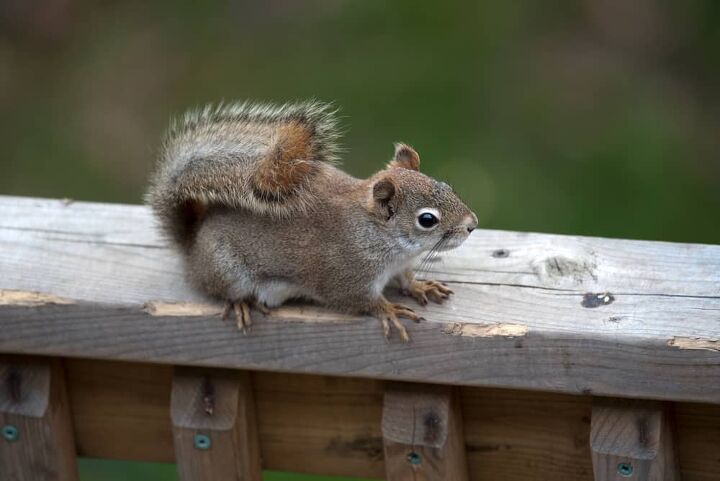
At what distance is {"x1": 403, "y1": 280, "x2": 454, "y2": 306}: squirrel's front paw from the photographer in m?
1.61

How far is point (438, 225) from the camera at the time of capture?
5.79 feet

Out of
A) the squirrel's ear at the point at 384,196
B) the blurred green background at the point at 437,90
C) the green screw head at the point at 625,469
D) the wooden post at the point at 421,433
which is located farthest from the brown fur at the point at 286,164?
the blurred green background at the point at 437,90

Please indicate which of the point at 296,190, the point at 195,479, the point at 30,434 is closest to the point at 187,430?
the point at 195,479

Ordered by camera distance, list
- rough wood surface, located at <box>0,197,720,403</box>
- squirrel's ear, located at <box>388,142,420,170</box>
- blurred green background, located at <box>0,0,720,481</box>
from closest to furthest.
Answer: rough wood surface, located at <box>0,197,720,403</box>, squirrel's ear, located at <box>388,142,420,170</box>, blurred green background, located at <box>0,0,720,481</box>

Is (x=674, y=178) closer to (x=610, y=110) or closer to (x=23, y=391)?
(x=610, y=110)

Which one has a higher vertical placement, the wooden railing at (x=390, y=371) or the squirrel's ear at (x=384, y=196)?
the squirrel's ear at (x=384, y=196)

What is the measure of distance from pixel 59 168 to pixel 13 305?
2.44 metres

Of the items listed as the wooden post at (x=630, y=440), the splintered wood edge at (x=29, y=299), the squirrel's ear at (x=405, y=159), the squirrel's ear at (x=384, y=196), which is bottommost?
the wooden post at (x=630, y=440)

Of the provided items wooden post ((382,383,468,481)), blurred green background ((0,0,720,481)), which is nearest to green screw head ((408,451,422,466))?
wooden post ((382,383,468,481))

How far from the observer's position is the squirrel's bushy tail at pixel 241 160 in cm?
172

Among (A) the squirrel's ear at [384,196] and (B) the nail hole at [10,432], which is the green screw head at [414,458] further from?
(B) the nail hole at [10,432]

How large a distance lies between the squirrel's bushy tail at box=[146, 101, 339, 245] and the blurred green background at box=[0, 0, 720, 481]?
146cm

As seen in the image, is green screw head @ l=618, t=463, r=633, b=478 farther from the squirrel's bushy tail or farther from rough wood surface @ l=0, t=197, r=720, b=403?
the squirrel's bushy tail

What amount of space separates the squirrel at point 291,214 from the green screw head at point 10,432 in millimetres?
348
